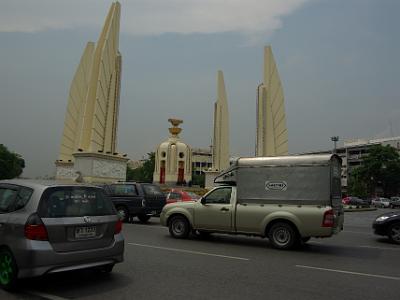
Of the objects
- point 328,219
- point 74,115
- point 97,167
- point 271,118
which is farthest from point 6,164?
point 328,219

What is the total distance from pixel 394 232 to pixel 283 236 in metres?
4.80

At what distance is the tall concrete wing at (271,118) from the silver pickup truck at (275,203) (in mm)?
41869

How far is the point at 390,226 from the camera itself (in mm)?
13359

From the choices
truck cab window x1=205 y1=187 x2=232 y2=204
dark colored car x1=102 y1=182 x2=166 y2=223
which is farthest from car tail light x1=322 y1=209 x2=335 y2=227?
dark colored car x1=102 y1=182 x2=166 y2=223

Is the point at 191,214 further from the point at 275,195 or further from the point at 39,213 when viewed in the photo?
the point at 39,213

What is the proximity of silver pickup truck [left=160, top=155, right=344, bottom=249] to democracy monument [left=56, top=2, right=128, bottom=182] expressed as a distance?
20462 millimetres

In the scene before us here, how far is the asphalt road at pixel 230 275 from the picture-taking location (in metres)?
5.99

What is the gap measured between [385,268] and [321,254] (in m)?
1.93

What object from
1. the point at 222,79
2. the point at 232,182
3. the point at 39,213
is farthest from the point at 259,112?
the point at 39,213

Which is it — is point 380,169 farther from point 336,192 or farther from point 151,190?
point 336,192

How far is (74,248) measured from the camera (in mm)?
6027

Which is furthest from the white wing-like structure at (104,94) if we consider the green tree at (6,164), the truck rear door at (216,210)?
the green tree at (6,164)

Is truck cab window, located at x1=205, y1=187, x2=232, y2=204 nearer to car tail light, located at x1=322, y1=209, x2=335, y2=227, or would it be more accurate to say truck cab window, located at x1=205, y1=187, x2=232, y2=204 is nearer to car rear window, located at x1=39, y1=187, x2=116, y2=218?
car tail light, located at x1=322, y1=209, x2=335, y2=227

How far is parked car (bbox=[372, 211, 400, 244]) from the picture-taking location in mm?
13281
